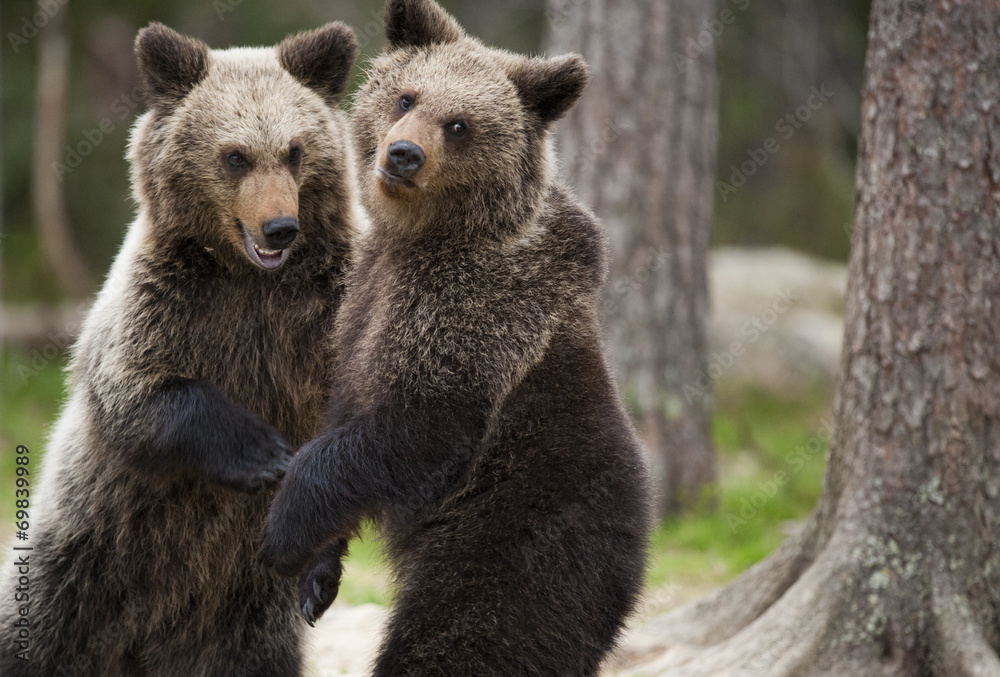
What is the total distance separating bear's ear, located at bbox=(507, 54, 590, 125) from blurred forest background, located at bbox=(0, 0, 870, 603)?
8.22m

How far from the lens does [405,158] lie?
426 centimetres

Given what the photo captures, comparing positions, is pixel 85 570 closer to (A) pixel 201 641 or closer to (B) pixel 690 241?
(A) pixel 201 641

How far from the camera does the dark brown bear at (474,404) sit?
13.5 ft

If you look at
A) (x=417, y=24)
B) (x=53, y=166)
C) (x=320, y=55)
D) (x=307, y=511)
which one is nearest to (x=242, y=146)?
(x=320, y=55)

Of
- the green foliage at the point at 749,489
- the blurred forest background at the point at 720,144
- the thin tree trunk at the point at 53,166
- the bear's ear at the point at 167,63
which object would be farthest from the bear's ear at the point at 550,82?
the thin tree trunk at the point at 53,166

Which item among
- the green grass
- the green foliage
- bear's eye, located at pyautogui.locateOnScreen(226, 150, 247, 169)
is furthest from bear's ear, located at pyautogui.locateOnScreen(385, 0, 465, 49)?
the green foliage

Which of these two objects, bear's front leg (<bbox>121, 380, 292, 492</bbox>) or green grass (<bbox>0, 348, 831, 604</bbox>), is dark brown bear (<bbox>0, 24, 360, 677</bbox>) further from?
green grass (<bbox>0, 348, 831, 604</bbox>)

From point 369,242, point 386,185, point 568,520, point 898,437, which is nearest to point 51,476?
point 369,242

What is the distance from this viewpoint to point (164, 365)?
15.4 feet

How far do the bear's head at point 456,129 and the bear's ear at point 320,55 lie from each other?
0.33m

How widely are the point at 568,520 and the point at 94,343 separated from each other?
2414 millimetres

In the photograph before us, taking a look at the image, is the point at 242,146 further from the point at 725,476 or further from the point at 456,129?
the point at 725,476

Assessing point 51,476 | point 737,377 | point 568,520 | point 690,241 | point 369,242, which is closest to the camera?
point 568,520

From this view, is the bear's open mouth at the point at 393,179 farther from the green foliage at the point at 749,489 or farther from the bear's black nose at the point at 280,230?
the green foliage at the point at 749,489
